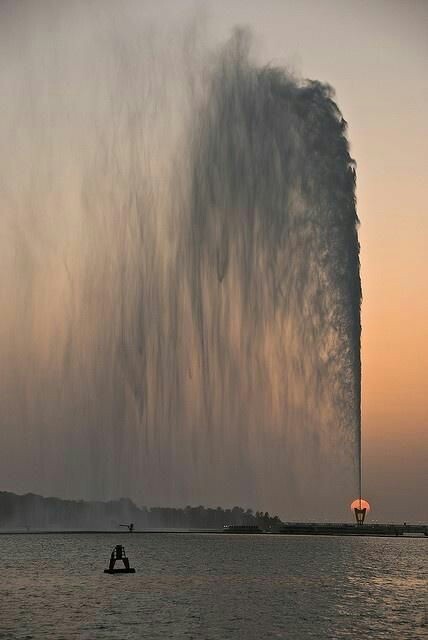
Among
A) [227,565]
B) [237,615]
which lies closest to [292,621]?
[237,615]

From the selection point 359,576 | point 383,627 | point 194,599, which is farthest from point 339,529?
point 383,627

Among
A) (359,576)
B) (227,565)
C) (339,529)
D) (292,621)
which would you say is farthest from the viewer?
(339,529)

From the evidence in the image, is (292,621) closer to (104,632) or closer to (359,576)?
(104,632)

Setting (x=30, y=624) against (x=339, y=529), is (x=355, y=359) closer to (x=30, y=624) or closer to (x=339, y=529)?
(x=30, y=624)

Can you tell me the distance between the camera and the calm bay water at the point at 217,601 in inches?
1563

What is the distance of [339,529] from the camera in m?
159

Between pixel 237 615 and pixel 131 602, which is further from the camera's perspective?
pixel 131 602

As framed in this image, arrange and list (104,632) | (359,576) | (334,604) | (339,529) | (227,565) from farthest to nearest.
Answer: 1. (339,529)
2. (227,565)
3. (359,576)
4. (334,604)
5. (104,632)

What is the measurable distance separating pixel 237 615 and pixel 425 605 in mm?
12484

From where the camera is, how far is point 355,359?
74938 mm

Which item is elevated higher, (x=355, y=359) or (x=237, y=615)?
(x=355, y=359)

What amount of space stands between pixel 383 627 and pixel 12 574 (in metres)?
42.2

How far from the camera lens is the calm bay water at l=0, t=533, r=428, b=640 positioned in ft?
130

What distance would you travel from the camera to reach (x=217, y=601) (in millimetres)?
51812
